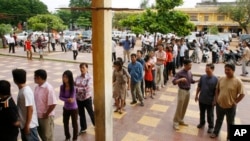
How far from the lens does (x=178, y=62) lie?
1308 centimetres

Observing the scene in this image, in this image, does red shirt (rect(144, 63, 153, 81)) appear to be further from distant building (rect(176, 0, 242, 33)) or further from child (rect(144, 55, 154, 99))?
distant building (rect(176, 0, 242, 33))

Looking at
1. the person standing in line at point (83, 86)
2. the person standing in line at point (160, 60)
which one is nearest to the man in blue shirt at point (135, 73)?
the person standing in line at point (160, 60)

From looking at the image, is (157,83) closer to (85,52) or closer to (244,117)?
(244,117)

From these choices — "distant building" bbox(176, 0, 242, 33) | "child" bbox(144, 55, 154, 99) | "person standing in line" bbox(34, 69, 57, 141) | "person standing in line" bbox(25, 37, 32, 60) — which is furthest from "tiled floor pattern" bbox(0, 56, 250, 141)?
"distant building" bbox(176, 0, 242, 33)

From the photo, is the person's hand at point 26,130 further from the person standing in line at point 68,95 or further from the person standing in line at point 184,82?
the person standing in line at point 184,82

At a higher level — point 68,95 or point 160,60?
point 160,60

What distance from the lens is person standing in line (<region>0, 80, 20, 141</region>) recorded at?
332cm

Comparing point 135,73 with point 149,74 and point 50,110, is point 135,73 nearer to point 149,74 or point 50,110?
point 149,74

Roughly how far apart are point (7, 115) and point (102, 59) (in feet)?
5.67

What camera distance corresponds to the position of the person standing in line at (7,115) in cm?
332

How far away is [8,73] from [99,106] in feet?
34.9

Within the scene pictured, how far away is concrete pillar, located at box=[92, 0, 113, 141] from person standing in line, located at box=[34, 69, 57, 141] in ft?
5.34

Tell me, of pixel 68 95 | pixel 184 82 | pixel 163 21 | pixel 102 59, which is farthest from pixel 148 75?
pixel 163 21

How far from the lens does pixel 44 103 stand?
416 centimetres
